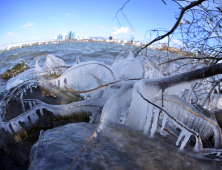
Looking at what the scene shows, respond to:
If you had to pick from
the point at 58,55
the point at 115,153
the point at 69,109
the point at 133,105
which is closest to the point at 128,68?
the point at 69,109

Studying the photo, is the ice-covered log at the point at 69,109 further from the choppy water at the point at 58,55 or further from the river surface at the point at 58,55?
the choppy water at the point at 58,55

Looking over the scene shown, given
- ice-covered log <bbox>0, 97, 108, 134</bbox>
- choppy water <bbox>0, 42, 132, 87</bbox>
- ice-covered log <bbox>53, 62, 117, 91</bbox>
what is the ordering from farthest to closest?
1. choppy water <bbox>0, 42, 132, 87</bbox>
2. ice-covered log <bbox>53, 62, 117, 91</bbox>
3. ice-covered log <bbox>0, 97, 108, 134</bbox>

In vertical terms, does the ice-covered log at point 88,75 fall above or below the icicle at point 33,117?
above

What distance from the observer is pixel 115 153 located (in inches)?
46.4

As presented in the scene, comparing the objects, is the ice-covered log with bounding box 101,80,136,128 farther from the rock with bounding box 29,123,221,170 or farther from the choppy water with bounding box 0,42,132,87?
the choppy water with bounding box 0,42,132,87

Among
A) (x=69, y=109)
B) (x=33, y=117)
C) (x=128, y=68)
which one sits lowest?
(x=33, y=117)

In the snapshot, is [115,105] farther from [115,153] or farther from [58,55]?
[58,55]

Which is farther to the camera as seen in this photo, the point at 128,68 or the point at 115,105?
the point at 128,68

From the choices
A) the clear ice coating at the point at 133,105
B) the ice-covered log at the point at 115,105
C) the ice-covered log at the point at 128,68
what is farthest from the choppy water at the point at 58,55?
the ice-covered log at the point at 115,105

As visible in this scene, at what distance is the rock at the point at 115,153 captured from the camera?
41.7 inches

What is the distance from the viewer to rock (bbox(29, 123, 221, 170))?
106cm

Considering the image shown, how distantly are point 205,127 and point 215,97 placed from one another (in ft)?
9.98

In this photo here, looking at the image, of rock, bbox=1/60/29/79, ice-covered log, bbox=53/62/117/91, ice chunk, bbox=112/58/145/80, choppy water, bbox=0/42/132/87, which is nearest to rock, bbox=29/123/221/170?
ice-covered log, bbox=53/62/117/91

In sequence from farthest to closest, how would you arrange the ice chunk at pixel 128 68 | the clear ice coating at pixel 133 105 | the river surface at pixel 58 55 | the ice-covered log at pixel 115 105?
the river surface at pixel 58 55
the ice chunk at pixel 128 68
the ice-covered log at pixel 115 105
the clear ice coating at pixel 133 105
